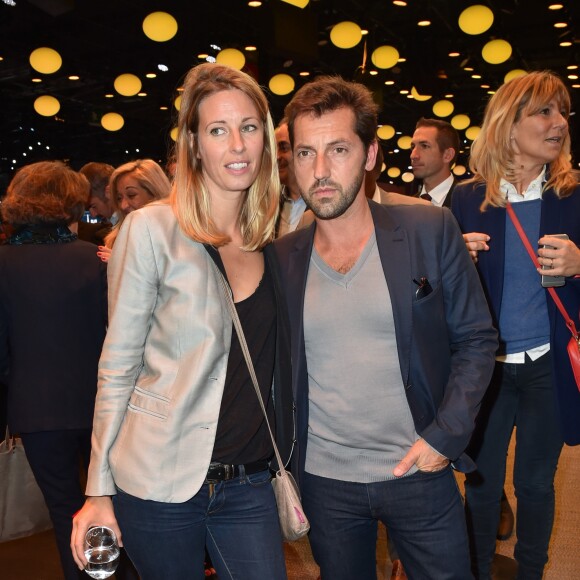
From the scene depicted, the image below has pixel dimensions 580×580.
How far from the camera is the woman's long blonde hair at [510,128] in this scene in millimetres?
3045

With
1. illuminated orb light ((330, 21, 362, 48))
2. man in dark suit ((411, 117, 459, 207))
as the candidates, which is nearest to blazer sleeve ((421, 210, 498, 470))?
man in dark suit ((411, 117, 459, 207))

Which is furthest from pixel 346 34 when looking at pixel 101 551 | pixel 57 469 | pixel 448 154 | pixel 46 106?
pixel 101 551

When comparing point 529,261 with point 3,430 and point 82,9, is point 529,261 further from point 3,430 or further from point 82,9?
point 82,9

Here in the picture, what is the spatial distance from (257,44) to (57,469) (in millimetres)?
9228

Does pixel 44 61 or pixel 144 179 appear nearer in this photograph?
pixel 144 179

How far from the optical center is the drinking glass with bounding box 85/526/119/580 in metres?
1.92

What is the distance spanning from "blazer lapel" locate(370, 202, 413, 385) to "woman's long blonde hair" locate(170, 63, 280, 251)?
0.36 m

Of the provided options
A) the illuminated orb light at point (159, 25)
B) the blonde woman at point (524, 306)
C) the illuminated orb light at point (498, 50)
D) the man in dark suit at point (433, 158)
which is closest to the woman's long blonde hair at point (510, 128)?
the blonde woman at point (524, 306)

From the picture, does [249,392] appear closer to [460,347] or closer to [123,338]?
[123,338]

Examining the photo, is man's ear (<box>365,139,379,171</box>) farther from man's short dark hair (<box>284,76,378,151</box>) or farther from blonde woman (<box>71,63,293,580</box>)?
blonde woman (<box>71,63,293,580</box>)

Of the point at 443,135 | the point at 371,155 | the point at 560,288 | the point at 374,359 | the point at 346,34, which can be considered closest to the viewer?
the point at 374,359

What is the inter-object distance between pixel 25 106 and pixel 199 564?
16242 millimetres

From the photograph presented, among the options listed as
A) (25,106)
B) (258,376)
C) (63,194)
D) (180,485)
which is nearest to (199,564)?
(180,485)

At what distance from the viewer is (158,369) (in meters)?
2.00
